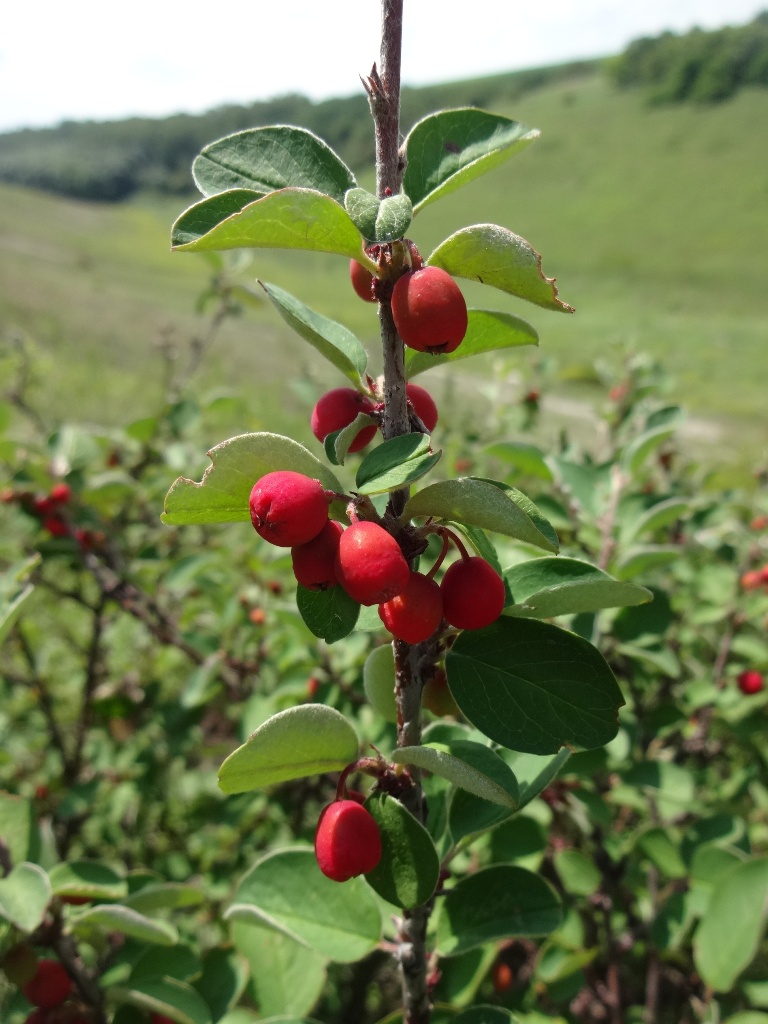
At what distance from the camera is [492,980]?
7.34ft

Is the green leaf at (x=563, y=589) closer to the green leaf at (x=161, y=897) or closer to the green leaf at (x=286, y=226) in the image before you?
the green leaf at (x=286, y=226)

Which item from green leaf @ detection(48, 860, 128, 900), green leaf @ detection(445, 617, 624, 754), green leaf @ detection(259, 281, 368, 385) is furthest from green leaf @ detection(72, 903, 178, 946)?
green leaf @ detection(259, 281, 368, 385)

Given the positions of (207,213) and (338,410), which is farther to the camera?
(338,410)

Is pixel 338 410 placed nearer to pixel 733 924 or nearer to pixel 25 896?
pixel 25 896

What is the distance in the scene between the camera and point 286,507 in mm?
711

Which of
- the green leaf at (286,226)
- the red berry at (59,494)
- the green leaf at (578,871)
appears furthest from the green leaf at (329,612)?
the red berry at (59,494)

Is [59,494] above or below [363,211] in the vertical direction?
below

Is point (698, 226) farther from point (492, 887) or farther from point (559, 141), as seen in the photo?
point (492, 887)

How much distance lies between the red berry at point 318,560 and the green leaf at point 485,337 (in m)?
0.27

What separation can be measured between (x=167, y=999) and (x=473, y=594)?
38.0 inches

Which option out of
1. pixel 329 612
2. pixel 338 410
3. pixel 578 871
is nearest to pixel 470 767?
pixel 329 612

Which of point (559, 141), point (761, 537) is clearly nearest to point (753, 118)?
point (559, 141)

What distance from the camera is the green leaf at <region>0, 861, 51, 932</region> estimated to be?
1086 millimetres

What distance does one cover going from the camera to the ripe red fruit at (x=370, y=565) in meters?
0.69
